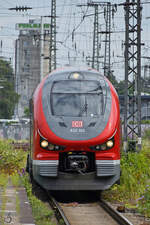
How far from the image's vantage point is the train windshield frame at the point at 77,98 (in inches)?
468

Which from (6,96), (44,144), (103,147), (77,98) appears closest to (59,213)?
(44,144)

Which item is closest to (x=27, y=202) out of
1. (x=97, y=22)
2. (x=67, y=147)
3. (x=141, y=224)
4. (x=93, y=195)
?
(x=67, y=147)

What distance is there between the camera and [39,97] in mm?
12156

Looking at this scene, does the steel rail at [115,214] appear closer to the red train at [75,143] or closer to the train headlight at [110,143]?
the red train at [75,143]

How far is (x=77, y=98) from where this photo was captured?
1215 cm

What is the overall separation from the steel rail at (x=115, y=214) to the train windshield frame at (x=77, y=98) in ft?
6.43

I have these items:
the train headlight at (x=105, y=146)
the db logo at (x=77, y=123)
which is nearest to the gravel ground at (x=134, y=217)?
the train headlight at (x=105, y=146)

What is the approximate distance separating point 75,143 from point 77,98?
129cm

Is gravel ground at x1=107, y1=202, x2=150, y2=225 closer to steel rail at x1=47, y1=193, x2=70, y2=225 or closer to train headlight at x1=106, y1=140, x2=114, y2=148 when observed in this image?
steel rail at x1=47, y1=193, x2=70, y2=225

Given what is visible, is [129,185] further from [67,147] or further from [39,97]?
[39,97]

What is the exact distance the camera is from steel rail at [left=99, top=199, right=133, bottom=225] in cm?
897

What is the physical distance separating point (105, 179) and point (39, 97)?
2.33 meters

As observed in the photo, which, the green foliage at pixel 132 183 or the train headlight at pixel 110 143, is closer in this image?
the train headlight at pixel 110 143

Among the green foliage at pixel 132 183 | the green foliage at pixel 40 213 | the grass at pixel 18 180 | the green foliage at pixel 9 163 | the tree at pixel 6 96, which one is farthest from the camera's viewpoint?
the tree at pixel 6 96
